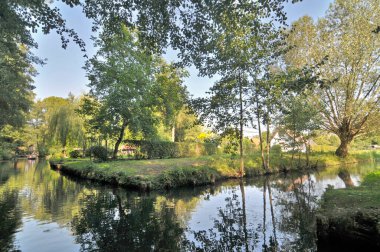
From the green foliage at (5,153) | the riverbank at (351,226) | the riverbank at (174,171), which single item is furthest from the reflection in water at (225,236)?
the green foliage at (5,153)

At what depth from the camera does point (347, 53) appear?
834 inches

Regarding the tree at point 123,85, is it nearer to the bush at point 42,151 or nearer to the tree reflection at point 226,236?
the tree reflection at point 226,236

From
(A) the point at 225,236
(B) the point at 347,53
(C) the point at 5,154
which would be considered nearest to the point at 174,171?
(A) the point at 225,236

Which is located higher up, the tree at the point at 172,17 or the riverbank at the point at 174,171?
the tree at the point at 172,17

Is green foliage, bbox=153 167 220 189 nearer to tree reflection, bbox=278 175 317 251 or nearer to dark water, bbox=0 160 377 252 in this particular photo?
dark water, bbox=0 160 377 252

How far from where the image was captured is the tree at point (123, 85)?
20.5 metres

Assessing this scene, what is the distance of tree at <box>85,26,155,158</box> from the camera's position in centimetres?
2053

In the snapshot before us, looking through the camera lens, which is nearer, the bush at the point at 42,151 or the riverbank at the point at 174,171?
the riverbank at the point at 174,171

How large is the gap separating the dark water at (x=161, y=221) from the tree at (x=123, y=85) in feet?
34.4

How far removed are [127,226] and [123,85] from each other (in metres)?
16.1

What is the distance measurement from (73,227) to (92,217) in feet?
3.04

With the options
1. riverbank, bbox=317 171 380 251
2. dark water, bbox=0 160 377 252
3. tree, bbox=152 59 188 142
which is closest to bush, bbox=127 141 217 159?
tree, bbox=152 59 188 142

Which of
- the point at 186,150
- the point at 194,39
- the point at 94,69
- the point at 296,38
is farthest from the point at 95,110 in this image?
the point at 296,38

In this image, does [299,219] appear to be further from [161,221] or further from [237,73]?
[237,73]
